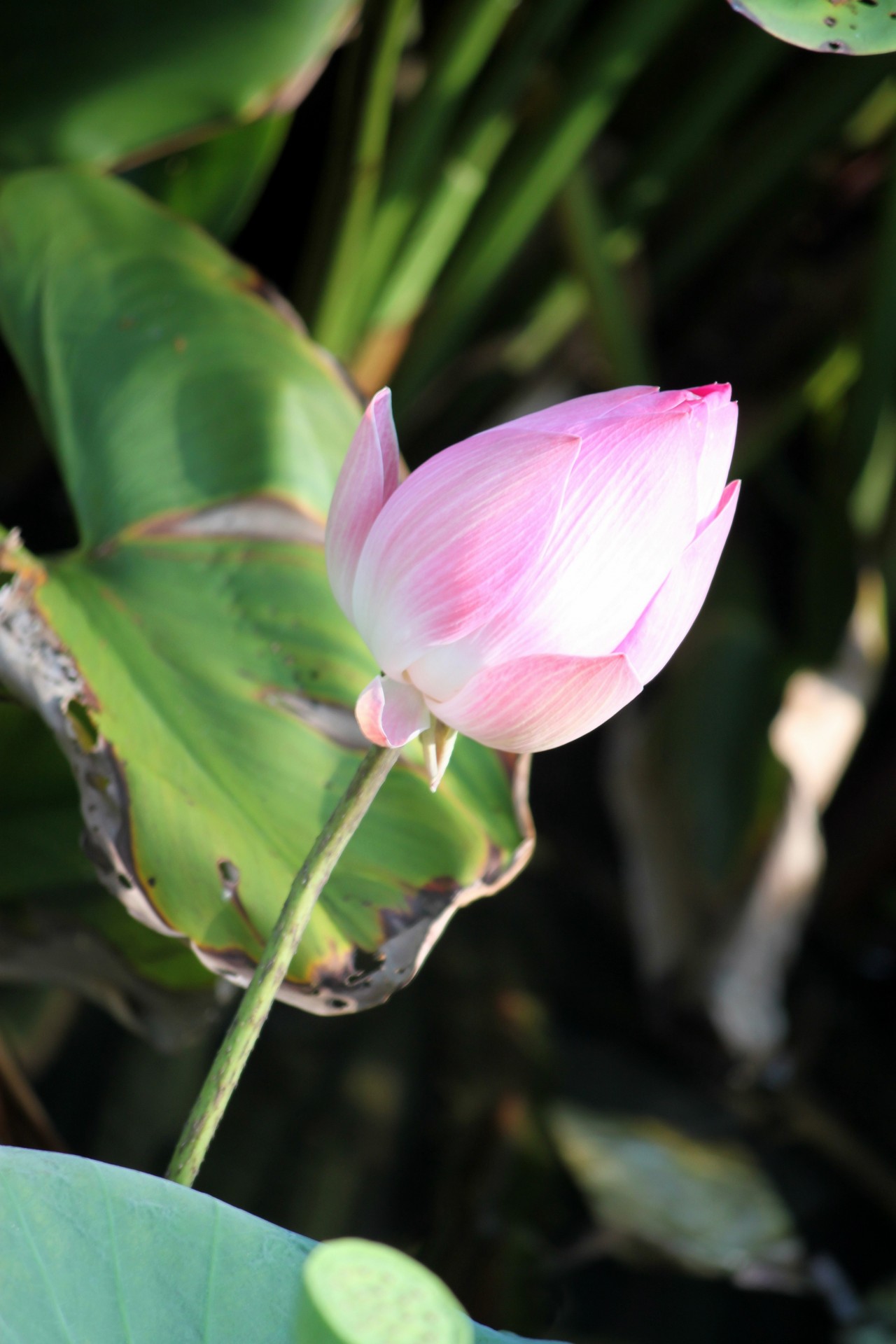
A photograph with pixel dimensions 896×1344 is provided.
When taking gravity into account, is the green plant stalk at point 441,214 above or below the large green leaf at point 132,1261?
above

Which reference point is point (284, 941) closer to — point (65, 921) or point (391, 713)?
point (391, 713)

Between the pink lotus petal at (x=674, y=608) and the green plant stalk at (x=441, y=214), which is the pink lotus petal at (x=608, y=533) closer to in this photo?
the pink lotus petal at (x=674, y=608)

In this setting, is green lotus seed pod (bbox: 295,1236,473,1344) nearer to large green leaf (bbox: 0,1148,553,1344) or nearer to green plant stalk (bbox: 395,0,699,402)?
large green leaf (bbox: 0,1148,553,1344)

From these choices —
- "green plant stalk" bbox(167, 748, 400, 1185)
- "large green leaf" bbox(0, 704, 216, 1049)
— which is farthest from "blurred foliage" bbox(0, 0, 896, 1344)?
"green plant stalk" bbox(167, 748, 400, 1185)

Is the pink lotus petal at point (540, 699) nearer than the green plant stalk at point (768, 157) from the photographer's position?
Yes

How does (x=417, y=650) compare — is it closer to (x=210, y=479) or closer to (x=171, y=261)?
(x=210, y=479)

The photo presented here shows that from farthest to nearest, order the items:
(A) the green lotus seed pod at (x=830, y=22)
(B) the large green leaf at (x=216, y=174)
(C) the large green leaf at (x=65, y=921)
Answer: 1. (B) the large green leaf at (x=216, y=174)
2. (C) the large green leaf at (x=65, y=921)
3. (A) the green lotus seed pod at (x=830, y=22)

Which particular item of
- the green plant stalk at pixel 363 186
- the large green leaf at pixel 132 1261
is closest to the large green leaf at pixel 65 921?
the large green leaf at pixel 132 1261
